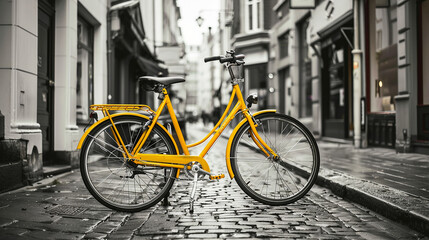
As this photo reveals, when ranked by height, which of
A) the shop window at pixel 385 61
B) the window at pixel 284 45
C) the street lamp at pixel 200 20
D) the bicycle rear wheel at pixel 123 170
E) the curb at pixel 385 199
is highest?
the street lamp at pixel 200 20

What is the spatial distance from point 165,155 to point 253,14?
78.4 ft

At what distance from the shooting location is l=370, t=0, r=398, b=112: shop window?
34.0 ft

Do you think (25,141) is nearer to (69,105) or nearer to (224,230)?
(69,105)

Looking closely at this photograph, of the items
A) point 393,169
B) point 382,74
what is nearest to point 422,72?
point 382,74

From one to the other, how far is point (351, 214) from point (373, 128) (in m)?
7.63

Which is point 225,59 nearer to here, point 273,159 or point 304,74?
point 273,159

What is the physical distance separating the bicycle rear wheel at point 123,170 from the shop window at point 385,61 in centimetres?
757

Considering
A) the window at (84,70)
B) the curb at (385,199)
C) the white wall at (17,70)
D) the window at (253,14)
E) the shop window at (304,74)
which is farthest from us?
the window at (253,14)

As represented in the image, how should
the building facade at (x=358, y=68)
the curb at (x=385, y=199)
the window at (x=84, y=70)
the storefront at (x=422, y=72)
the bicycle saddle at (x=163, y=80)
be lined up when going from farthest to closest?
the window at (x=84, y=70)
the building facade at (x=358, y=68)
the storefront at (x=422, y=72)
the bicycle saddle at (x=163, y=80)
the curb at (x=385, y=199)

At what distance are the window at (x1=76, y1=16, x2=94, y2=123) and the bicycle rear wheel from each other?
5246mm

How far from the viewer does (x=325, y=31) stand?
14.4 m

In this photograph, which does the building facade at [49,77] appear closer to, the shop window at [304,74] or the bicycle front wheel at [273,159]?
the bicycle front wheel at [273,159]

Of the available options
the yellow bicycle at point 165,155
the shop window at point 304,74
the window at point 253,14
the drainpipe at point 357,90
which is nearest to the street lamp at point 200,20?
the window at point 253,14

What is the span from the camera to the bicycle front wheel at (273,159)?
430cm
